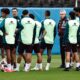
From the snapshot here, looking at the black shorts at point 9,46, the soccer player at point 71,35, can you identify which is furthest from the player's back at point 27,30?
the soccer player at point 71,35

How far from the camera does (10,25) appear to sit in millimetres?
18938

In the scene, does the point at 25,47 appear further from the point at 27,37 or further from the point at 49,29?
the point at 49,29

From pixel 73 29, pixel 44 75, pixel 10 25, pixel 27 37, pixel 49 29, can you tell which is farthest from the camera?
pixel 49 29

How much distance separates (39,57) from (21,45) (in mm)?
931

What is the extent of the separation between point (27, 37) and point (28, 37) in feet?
0.13

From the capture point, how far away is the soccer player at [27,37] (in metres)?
19.0

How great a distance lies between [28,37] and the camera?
19094 mm

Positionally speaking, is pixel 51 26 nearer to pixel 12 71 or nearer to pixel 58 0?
pixel 12 71

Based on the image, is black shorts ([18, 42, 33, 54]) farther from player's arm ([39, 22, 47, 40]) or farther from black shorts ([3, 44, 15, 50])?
player's arm ([39, 22, 47, 40])

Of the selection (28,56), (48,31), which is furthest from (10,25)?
(48,31)

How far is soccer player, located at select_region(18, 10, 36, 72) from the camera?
19.0 m

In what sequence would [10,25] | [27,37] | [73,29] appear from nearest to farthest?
[10,25]
[27,37]
[73,29]

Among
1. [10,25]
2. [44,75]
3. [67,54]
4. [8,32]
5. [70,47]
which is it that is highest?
[10,25]

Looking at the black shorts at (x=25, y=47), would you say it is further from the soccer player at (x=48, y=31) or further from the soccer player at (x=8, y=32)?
the soccer player at (x=48, y=31)
